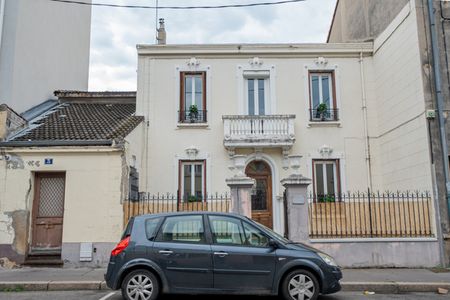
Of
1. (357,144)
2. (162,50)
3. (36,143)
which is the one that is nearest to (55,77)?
(162,50)

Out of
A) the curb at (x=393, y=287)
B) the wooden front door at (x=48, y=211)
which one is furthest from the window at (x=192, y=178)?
the curb at (x=393, y=287)

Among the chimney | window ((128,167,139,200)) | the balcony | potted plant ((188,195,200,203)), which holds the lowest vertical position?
potted plant ((188,195,200,203))

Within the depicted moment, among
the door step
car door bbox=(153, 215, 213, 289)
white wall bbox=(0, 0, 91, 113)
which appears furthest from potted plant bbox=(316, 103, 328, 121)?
white wall bbox=(0, 0, 91, 113)

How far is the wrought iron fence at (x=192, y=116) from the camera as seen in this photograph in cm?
1402

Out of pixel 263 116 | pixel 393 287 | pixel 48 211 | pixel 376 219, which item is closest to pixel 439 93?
pixel 376 219

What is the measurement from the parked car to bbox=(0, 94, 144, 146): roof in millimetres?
4881

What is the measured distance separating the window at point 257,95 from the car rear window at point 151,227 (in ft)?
25.7

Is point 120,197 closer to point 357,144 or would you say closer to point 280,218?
point 280,218

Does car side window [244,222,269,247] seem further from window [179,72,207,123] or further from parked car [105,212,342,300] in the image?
window [179,72,207,123]

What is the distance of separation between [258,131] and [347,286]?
6501 mm

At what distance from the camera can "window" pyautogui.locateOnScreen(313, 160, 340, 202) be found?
44.6 feet

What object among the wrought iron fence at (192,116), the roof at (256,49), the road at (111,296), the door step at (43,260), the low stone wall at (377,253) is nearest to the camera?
the road at (111,296)

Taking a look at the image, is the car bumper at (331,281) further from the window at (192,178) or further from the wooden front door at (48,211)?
the wooden front door at (48,211)

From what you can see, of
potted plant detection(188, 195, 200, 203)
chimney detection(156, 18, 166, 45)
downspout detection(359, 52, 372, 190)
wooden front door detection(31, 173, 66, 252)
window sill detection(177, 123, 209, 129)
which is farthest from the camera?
chimney detection(156, 18, 166, 45)
